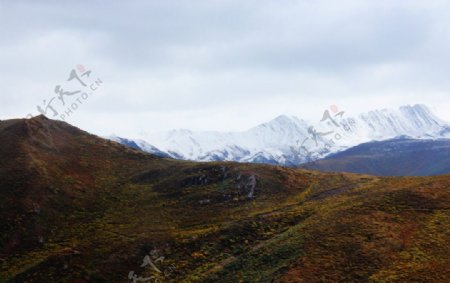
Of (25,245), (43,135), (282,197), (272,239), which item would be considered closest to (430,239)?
(272,239)

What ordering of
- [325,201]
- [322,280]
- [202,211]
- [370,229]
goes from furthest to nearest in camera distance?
[202,211]
[325,201]
[370,229]
[322,280]

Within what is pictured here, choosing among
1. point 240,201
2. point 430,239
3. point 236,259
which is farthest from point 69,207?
point 430,239

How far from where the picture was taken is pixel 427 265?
45.0m

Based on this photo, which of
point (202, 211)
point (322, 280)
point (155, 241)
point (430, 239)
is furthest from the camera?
point (202, 211)

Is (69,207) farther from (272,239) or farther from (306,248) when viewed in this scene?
(306,248)

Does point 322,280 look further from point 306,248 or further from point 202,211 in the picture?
point 202,211

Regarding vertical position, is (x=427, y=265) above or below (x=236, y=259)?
below

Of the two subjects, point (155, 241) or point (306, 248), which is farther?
point (155, 241)

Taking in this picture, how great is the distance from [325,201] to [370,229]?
58.7ft

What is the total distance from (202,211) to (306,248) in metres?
29.0

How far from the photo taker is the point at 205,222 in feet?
232

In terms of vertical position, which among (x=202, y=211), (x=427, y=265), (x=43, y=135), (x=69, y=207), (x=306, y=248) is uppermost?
(x=43, y=135)

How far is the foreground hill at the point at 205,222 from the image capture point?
49094 millimetres

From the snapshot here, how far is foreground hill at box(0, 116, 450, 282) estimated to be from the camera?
4909 centimetres
